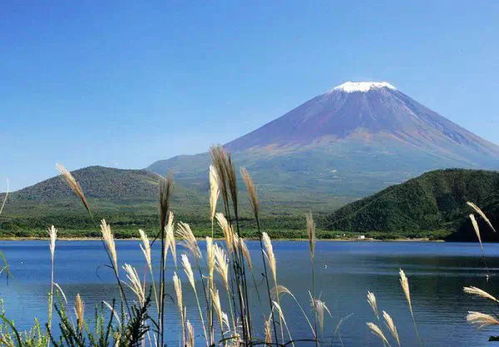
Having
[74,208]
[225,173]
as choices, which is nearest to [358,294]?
[225,173]

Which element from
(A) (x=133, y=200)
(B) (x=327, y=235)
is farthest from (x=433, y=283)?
(A) (x=133, y=200)

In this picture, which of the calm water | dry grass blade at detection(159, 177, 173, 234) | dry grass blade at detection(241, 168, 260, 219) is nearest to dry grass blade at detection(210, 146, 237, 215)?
dry grass blade at detection(241, 168, 260, 219)

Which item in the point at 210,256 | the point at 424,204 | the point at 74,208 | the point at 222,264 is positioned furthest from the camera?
the point at 74,208

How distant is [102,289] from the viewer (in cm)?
4144

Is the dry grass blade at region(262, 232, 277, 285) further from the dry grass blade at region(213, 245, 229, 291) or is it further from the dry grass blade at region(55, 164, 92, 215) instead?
the dry grass blade at region(55, 164, 92, 215)

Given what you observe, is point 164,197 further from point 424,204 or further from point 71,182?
point 424,204

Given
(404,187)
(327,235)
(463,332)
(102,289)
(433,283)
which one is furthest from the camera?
(404,187)

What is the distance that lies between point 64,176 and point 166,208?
0.47 m

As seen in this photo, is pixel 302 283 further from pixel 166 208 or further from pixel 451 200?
pixel 451 200

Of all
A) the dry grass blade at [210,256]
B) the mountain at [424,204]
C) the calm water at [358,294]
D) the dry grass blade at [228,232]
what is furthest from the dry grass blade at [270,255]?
the mountain at [424,204]

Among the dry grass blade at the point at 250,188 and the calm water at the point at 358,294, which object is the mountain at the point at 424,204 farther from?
the dry grass blade at the point at 250,188

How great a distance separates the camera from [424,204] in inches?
5217

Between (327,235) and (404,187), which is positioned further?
(404,187)

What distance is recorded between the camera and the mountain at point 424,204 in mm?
129375
